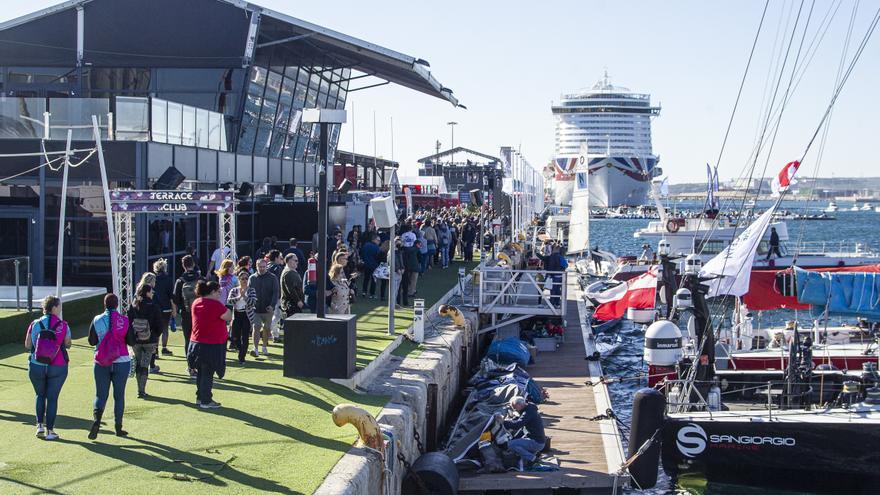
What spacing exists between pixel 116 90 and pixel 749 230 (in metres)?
19.7

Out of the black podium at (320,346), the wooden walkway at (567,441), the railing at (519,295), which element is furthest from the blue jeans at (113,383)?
the railing at (519,295)

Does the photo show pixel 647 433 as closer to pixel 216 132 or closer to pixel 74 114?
pixel 74 114

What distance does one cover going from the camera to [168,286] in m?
14.6

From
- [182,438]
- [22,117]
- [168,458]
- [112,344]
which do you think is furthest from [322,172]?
[22,117]

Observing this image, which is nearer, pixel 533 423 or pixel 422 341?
pixel 533 423

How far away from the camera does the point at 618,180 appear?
146 metres

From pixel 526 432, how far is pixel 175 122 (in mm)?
13416

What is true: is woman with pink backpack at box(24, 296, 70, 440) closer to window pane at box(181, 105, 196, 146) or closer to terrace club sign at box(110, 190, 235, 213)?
terrace club sign at box(110, 190, 235, 213)

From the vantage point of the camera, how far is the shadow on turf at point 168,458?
9414mm

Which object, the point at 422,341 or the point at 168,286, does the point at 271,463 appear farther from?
the point at 422,341

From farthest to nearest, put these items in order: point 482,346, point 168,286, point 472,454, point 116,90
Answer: point 116,90, point 482,346, point 168,286, point 472,454

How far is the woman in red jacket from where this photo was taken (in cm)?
1185

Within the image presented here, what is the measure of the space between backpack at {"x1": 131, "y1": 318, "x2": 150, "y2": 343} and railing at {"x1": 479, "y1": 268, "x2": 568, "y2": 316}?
41.1 ft

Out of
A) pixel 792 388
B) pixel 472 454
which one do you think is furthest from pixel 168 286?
pixel 792 388
